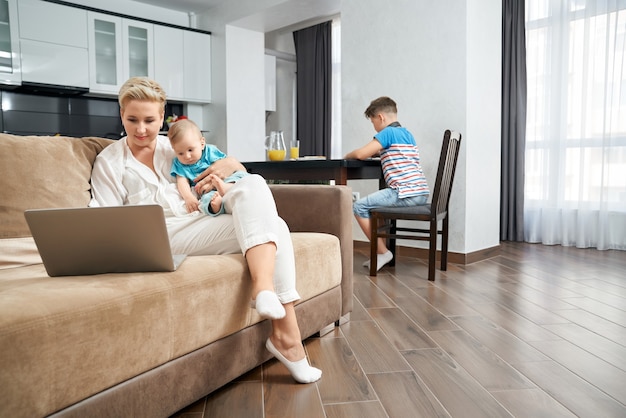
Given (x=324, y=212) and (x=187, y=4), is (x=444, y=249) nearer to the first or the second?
(x=324, y=212)

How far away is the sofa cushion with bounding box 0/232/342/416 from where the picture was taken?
0.83m

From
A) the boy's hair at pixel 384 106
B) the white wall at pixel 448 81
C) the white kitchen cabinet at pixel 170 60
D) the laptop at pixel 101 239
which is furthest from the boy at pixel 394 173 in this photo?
the white kitchen cabinet at pixel 170 60

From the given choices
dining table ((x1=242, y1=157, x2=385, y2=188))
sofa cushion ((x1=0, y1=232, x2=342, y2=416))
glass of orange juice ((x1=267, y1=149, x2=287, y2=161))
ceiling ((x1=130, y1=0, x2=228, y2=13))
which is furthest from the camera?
ceiling ((x1=130, y1=0, x2=228, y2=13))

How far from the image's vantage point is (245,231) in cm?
136

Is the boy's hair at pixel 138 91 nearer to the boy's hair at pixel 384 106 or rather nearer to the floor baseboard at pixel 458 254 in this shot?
the boy's hair at pixel 384 106

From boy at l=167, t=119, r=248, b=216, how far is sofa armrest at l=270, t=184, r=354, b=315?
31 centimetres

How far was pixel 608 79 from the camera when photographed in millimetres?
3926

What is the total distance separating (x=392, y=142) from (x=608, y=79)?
2145 millimetres

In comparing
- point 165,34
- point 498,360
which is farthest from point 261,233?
point 165,34

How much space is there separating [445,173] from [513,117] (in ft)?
6.51

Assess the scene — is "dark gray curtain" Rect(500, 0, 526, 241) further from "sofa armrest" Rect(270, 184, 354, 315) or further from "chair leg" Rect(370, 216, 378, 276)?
"sofa armrest" Rect(270, 184, 354, 315)

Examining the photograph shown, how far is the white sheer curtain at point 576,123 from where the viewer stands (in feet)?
12.9

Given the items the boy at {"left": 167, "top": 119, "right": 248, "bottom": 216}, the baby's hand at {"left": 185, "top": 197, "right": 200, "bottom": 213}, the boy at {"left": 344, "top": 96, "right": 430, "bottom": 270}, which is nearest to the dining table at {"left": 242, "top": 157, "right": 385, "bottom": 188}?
the boy at {"left": 344, "top": 96, "right": 430, "bottom": 270}

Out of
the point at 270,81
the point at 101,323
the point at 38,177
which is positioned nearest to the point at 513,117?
the point at 270,81
